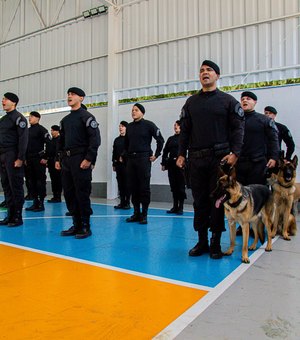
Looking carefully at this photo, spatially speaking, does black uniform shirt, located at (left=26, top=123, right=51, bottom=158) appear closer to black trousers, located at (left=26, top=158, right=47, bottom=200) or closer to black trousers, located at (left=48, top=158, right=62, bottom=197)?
black trousers, located at (left=26, top=158, right=47, bottom=200)

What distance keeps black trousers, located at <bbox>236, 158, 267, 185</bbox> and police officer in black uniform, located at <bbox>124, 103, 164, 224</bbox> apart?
1.56 metres

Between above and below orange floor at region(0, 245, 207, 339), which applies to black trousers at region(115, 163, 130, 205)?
above

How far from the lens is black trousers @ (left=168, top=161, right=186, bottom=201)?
19.9ft

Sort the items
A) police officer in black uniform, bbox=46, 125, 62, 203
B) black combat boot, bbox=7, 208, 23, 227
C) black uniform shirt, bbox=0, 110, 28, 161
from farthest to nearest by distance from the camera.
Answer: police officer in black uniform, bbox=46, 125, 62, 203, black combat boot, bbox=7, 208, 23, 227, black uniform shirt, bbox=0, 110, 28, 161

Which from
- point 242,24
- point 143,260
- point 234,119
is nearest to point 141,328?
point 143,260

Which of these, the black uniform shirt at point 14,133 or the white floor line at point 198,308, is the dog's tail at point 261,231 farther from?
the black uniform shirt at point 14,133

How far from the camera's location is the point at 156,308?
6.72 feet

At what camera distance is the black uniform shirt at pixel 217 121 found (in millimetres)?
3092

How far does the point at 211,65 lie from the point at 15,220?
353cm

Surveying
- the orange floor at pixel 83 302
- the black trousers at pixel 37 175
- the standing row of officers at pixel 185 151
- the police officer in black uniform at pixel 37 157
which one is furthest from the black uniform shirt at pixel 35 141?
the orange floor at pixel 83 302

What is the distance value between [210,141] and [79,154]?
1706 millimetres

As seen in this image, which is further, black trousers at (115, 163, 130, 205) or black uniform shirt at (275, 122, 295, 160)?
black trousers at (115, 163, 130, 205)

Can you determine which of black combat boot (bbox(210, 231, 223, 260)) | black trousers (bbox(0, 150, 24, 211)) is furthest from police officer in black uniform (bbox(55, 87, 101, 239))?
black combat boot (bbox(210, 231, 223, 260))

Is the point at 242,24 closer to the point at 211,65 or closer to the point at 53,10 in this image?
the point at 211,65
